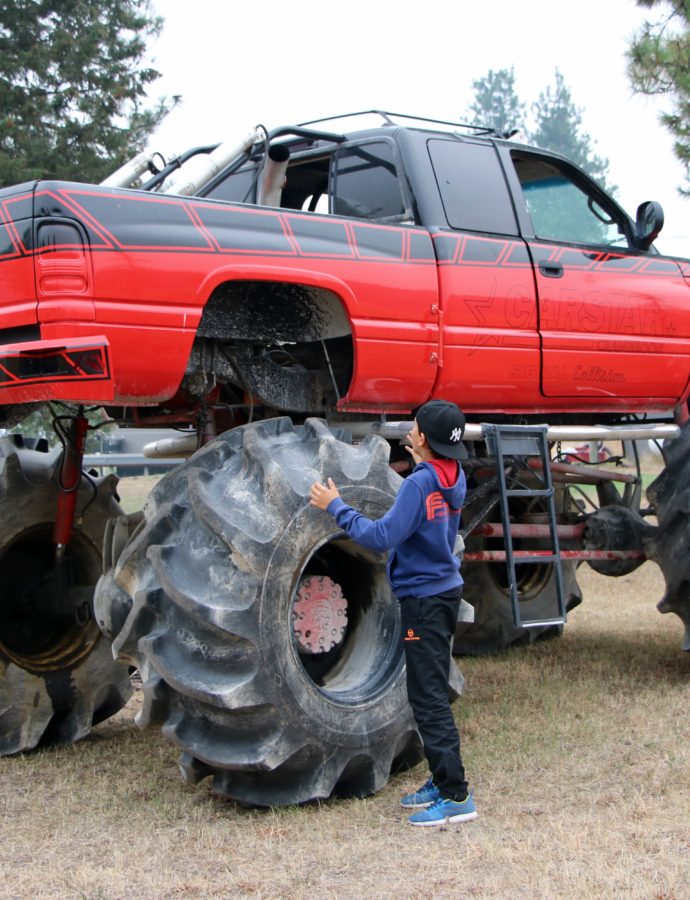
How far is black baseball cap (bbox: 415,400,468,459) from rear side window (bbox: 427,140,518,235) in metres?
1.64

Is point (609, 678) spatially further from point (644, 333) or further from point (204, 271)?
point (204, 271)

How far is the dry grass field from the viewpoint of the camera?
3.82 metres

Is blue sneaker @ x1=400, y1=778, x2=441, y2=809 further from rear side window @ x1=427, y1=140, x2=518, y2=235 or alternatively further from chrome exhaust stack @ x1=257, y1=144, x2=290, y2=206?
chrome exhaust stack @ x1=257, y1=144, x2=290, y2=206

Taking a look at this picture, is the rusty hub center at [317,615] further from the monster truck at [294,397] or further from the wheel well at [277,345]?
the wheel well at [277,345]

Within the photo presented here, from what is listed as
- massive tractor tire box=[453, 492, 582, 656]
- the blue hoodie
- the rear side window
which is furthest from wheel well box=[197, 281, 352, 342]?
massive tractor tire box=[453, 492, 582, 656]

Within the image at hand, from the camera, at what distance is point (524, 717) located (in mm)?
6145

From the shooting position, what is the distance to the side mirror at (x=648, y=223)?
22.3 feet

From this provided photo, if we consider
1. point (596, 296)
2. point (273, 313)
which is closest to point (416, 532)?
point (273, 313)

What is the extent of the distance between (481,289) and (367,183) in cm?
87

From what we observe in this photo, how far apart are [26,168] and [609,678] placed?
9353 millimetres

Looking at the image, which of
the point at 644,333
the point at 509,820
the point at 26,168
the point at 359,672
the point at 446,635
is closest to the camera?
the point at 509,820

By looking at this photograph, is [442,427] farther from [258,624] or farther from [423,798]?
[423,798]

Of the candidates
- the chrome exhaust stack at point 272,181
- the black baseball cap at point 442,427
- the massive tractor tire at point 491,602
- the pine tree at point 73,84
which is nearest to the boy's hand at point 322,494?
the black baseball cap at point 442,427

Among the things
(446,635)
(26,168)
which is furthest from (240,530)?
(26,168)
